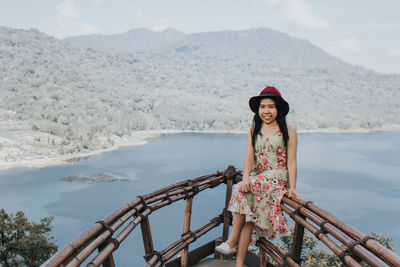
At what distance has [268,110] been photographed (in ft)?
5.23

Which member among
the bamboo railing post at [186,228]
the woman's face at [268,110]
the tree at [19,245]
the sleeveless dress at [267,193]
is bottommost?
the tree at [19,245]

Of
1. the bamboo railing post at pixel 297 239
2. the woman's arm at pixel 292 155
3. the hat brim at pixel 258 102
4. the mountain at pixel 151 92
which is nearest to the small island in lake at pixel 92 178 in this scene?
the mountain at pixel 151 92

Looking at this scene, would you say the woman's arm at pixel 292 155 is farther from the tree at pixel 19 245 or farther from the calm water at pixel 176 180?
the calm water at pixel 176 180

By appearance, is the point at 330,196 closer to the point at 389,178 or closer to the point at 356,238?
the point at 389,178

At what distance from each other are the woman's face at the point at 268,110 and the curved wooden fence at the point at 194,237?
365mm

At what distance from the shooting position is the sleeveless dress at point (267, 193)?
1.49m

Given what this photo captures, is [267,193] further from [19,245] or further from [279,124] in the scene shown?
[19,245]

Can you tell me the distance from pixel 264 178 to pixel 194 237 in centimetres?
45

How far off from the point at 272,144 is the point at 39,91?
77.9m

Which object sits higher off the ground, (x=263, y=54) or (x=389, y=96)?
(x=263, y=54)

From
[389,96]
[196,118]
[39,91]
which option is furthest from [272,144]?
[389,96]

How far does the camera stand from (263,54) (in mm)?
153125

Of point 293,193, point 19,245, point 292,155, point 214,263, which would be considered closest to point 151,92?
point 19,245

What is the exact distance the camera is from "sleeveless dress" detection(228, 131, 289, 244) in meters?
1.49
